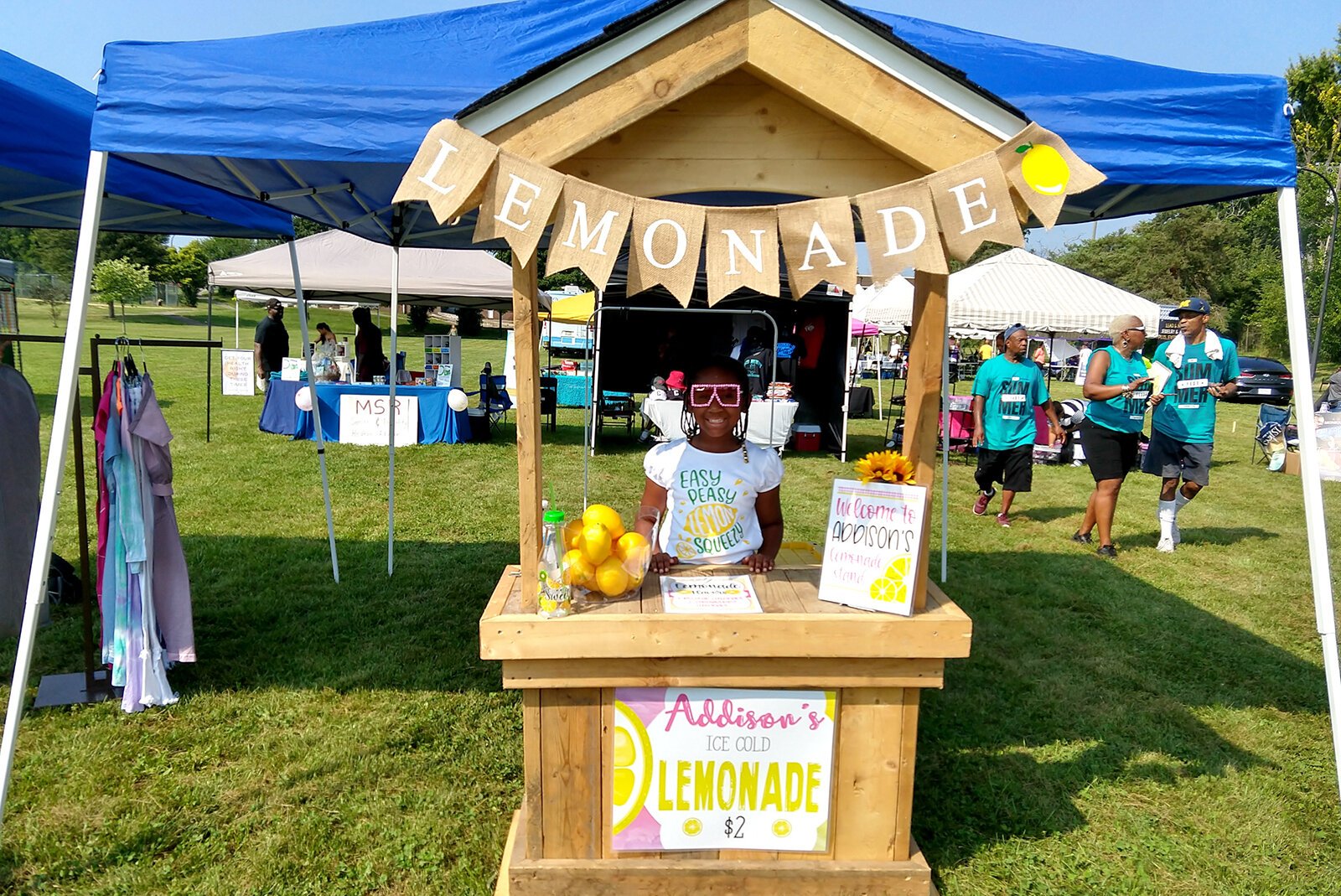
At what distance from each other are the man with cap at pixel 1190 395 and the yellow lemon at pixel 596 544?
5.38 m

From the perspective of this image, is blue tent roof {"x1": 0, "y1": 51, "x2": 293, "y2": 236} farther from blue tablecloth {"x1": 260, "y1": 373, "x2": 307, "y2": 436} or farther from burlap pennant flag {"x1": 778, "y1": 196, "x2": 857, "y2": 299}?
blue tablecloth {"x1": 260, "y1": 373, "x2": 307, "y2": 436}

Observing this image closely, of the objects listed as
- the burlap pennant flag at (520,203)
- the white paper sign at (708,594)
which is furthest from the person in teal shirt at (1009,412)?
the burlap pennant flag at (520,203)

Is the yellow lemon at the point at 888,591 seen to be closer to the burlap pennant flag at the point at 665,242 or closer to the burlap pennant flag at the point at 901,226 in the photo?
the burlap pennant flag at the point at 901,226

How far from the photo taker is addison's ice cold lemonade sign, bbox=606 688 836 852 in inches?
91.2

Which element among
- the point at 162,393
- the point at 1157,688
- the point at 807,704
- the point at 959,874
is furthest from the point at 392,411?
the point at 162,393

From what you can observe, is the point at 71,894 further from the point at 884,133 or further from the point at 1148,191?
the point at 1148,191

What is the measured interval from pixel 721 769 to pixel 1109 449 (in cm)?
505

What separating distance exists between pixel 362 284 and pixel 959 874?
12517mm

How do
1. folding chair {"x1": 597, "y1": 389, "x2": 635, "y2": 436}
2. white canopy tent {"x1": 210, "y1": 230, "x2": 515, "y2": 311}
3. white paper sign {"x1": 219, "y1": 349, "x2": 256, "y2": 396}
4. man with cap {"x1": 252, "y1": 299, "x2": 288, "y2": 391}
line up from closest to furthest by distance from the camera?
folding chair {"x1": 597, "y1": 389, "x2": 635, "y2": 436}
white canopy tent {"x1": 210, "y1": 230, "x2": 515, "y2": 311}
man with cap {"x1": 252, "y1": 299, "x2": 288, "y2": 391}
white paper sign {"x1": 219, "y1": 349, "x2": 256, "y2": 396}

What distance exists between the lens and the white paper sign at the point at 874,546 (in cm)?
226

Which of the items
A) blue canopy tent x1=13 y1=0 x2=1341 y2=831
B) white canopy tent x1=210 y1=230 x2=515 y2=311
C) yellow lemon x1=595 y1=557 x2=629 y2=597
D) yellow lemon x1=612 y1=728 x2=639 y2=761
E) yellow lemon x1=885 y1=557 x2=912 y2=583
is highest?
white canopy tent x1=210 y1=230 x2=515 y2=311

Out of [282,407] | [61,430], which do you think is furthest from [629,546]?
[282,407]

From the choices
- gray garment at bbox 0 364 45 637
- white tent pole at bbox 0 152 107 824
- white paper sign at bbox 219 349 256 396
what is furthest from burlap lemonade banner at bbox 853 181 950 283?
white paper sign at bbox 219 349 256 396

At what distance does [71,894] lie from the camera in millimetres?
2420
